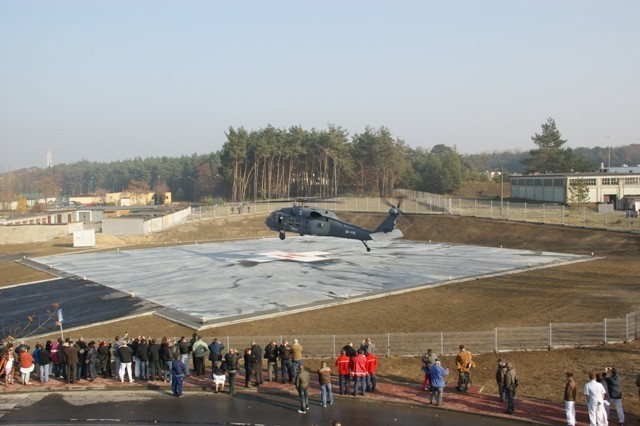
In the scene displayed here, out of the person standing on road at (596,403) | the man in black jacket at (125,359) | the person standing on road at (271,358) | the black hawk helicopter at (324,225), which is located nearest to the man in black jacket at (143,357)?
the man in black jacket at (125,359)

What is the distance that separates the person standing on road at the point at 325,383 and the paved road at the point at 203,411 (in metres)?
0.27

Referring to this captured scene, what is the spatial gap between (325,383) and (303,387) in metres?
0.72

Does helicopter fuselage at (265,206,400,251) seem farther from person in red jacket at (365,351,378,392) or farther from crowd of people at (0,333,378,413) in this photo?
person in red jacket at (365,351,378,392)

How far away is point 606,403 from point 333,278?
3160 cm

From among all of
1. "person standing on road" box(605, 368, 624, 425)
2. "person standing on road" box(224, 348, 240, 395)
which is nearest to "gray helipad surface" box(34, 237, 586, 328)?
"person standing on road" box(224, 348, 240, 395)

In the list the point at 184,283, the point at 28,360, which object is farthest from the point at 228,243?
the point at 28,360

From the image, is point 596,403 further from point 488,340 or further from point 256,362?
point 256,362

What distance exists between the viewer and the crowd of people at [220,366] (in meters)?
17.9

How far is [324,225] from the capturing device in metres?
50.0

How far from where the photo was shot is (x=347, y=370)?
62.5 ft

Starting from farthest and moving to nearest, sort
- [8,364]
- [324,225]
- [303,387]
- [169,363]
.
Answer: [324,225] < [169,363] < [8,364] < [303,387]

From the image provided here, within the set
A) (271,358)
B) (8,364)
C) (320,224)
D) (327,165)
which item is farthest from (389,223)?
(327,165)

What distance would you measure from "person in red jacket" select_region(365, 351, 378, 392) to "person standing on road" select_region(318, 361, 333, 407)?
60.2 inches

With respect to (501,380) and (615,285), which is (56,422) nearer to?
(501,380)
